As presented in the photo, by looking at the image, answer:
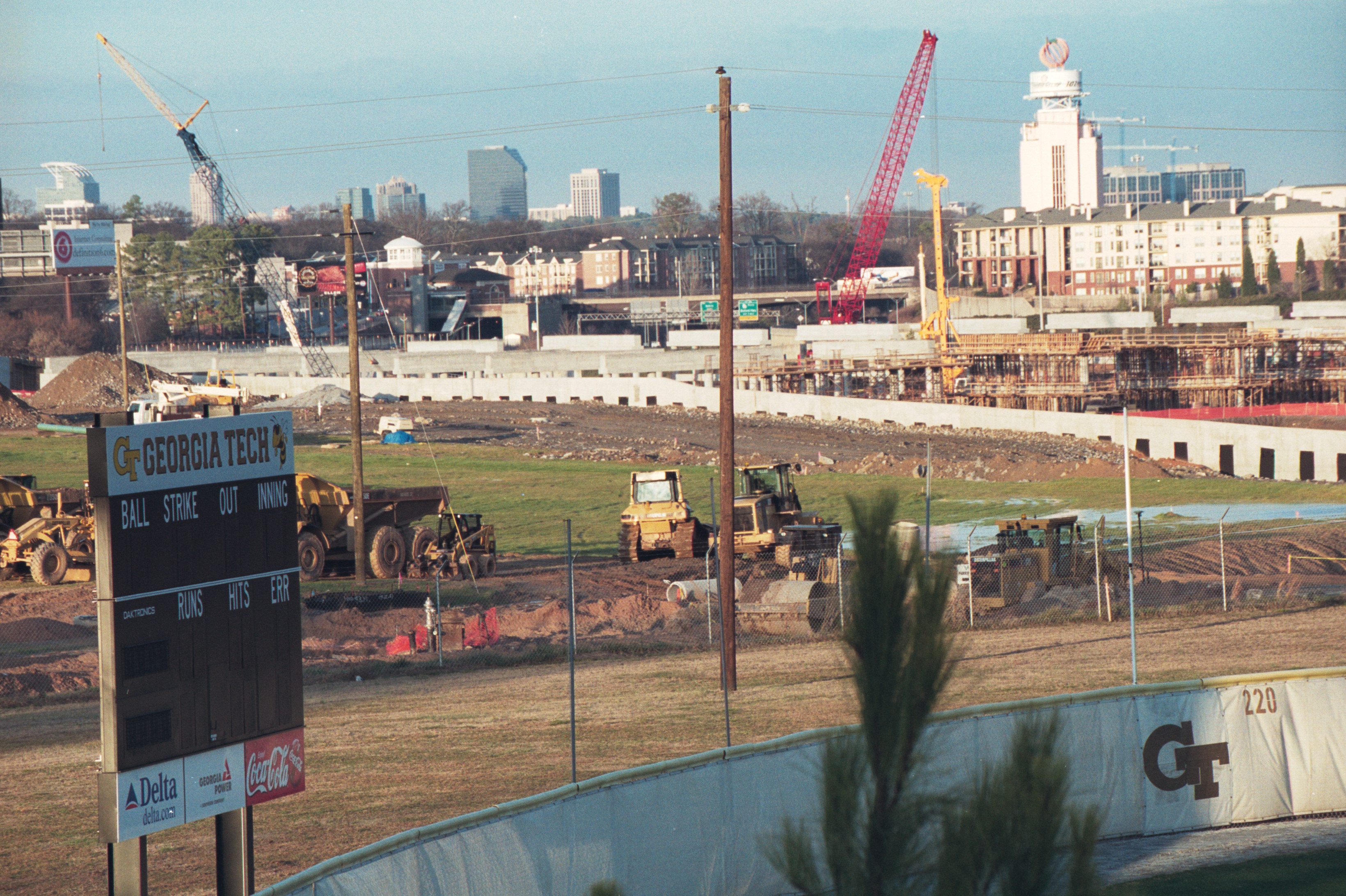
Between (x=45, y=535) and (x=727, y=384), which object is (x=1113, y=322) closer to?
(x=45, y=535)

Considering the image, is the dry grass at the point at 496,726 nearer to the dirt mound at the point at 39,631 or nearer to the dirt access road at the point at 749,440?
the dirt mound at the point at 39,631

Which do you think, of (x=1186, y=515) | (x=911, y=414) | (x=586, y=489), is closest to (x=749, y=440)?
(x=911, y=414)

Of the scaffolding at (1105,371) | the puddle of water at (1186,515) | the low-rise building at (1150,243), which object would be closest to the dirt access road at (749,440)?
the puddle of water at (1186,515)

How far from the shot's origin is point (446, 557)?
33.3 meters

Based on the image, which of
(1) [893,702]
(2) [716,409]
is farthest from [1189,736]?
(2) [716,409]

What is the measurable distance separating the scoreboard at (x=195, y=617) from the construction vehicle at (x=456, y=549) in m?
22.6

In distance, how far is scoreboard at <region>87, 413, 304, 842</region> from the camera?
9.04m

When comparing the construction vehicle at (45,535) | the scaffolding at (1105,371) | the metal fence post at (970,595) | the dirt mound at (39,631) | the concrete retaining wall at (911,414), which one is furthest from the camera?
the scaffolding at (1105,371)

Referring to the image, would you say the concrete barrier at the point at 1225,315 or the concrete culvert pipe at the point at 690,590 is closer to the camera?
the concrete culvert pipe at the point at 690,590

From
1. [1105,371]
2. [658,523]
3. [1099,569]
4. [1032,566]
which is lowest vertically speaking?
[1032,566]

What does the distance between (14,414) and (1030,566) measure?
2364 inches

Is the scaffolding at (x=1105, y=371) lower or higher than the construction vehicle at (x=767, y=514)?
higher

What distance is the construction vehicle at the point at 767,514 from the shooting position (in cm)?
3325

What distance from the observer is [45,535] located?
32.1m
